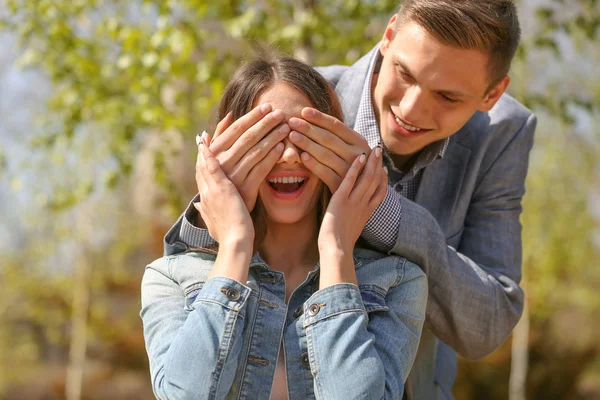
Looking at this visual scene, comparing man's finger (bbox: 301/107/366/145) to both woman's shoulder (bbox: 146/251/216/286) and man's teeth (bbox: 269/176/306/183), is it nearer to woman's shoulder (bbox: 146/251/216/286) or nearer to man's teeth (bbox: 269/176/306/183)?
man's teeth (bbox: 269/176/306/183)

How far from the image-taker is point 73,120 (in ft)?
16.5

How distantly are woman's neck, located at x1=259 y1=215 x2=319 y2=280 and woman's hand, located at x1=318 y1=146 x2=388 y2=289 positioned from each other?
0.58 feet

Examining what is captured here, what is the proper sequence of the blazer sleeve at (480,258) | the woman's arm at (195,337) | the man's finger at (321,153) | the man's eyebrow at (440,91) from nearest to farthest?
the woman's arm at (195,337), the man's finger at (321,153), the blazer sleeve at (480,258), the man's eyebrow at (440,91)

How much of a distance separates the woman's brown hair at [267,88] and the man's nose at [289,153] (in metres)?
0.17

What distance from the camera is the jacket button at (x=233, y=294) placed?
1.84 m

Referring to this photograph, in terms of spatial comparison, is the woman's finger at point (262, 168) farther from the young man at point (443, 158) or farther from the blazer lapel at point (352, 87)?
the blazer lapel at point (352, 87)

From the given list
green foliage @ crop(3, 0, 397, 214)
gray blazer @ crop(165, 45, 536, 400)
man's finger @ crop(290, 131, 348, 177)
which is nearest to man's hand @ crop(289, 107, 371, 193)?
man's finger @ crop(290, 131, 348, 177)

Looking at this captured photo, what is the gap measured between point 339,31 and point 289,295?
3325 millimetres

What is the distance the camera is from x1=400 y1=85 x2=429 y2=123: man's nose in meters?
2.43

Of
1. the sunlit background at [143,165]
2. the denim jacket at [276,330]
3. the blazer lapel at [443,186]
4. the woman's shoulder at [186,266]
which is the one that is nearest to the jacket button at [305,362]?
the denim jacket at [276,330]

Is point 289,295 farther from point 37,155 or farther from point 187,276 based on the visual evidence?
point 37,155

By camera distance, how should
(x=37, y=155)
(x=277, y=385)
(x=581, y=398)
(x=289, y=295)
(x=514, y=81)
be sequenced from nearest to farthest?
(x=277, y=385) < (x=289, y=295) < (x=514, y=81) < (x=37, y=155) < (x=581, y=398)

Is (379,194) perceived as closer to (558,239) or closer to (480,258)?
(480,258)

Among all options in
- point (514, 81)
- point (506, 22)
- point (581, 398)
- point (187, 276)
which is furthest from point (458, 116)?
point (581, 398)
